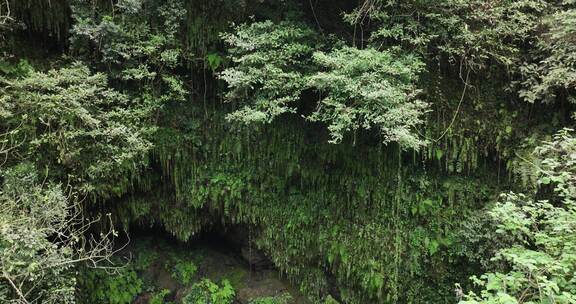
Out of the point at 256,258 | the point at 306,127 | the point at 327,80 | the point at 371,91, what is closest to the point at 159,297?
the point at 256,258

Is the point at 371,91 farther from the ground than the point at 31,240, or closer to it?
farther from the ground

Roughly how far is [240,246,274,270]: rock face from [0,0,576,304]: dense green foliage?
0.49 m

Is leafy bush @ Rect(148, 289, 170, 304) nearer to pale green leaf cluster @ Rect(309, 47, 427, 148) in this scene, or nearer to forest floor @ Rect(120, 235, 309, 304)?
forest floor @ Rect(120, 235, 309, 304)

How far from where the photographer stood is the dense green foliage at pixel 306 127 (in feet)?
14.7

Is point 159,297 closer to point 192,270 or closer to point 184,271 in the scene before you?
point 184,271

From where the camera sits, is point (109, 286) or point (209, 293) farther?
point (209, 293)

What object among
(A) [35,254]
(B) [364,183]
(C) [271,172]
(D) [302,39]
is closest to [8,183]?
(A) [35,254]

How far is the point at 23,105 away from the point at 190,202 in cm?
250

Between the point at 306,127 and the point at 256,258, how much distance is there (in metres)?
2.55

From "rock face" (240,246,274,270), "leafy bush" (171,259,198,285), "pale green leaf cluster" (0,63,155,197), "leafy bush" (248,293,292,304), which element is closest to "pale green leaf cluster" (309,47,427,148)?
"pale green leaf cluster" (0,63,155,197)

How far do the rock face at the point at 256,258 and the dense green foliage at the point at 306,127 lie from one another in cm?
49

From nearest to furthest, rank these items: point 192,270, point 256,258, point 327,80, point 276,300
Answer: point 327,80 → point 276,300 → point 256,258 → point 192,270

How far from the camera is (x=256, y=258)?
6.56 m

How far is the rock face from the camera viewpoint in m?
6.52
